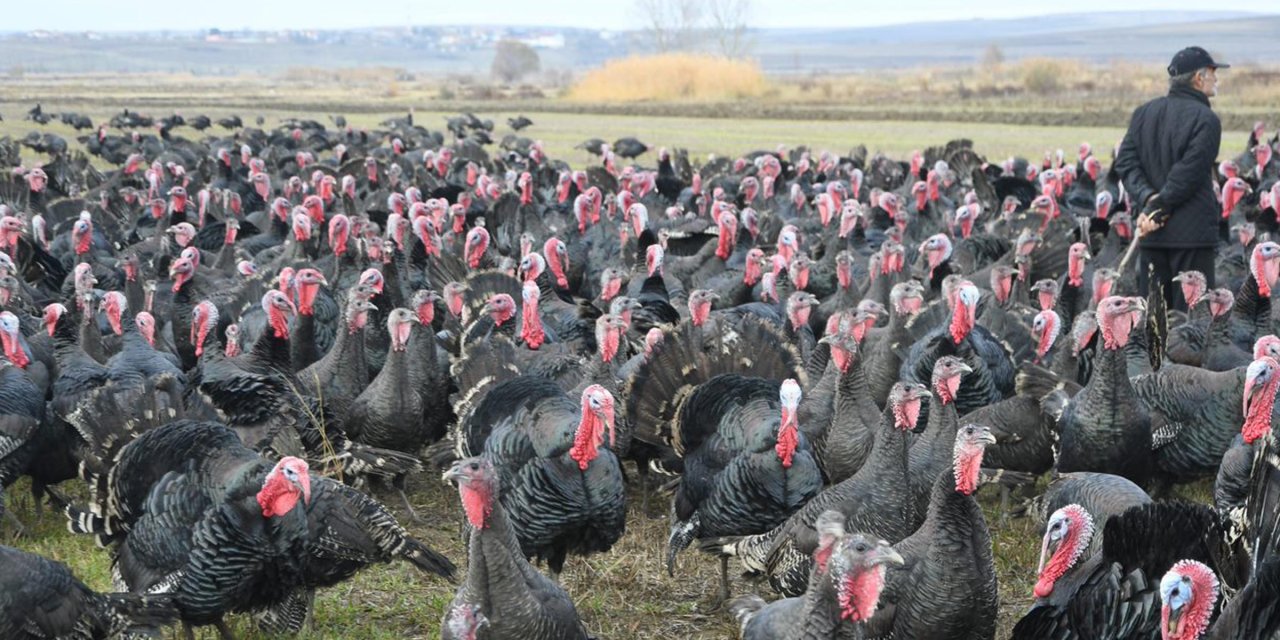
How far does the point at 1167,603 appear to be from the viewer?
403 centimetres

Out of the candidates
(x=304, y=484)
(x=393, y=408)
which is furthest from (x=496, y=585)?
(x=393, y=408)

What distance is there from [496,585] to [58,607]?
1.71 m

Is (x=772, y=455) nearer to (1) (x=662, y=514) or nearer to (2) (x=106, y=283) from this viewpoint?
(1) (x=662, y=514)

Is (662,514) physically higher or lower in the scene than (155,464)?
lower

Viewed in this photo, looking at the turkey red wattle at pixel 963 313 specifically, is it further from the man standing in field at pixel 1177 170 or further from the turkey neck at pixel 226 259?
the turkey neck at pixel 226 259

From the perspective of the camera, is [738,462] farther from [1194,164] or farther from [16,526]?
[1194,164]

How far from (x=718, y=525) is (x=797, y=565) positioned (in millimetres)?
921

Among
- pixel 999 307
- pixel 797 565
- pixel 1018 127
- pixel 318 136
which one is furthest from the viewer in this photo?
pixel 1018 127

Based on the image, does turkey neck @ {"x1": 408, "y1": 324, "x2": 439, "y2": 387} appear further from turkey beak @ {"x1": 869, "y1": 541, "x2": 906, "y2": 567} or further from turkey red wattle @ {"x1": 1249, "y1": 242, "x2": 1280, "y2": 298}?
turkey red wattle @ {"x1": 1249, "y1": 242, "x2": 1280, "y2": 298}

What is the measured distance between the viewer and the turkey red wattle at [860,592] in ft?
14.4

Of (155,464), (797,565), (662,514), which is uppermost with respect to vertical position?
(155,464)

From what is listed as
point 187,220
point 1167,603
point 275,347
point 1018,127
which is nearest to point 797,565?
point 1167,603

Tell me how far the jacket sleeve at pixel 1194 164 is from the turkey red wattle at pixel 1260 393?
3.03 m

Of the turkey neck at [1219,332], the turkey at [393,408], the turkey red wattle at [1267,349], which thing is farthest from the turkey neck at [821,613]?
the turkey neck at [1219,332]
